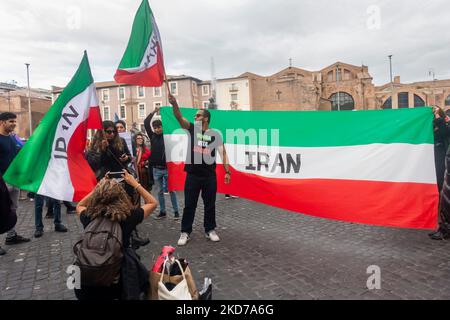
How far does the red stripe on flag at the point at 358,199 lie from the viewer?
3.96 m

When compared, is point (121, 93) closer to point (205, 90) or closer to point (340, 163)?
point (205, 90)

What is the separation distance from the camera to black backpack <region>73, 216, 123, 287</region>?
2.38m

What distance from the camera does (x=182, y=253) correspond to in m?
4.55

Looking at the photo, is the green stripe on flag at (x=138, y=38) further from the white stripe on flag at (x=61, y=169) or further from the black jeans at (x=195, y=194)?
the black jeans at (x=195, y=194)

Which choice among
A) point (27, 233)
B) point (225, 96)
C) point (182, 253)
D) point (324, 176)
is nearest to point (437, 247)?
point (324, 176)

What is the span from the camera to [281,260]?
421cm

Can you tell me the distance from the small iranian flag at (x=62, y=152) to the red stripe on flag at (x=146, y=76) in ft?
1.68

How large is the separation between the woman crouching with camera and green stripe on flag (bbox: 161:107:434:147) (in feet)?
9.13

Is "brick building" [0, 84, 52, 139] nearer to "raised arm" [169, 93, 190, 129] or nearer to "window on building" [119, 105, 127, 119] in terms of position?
"window on building" [119, 105, 127, 119]

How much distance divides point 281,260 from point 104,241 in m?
2.47

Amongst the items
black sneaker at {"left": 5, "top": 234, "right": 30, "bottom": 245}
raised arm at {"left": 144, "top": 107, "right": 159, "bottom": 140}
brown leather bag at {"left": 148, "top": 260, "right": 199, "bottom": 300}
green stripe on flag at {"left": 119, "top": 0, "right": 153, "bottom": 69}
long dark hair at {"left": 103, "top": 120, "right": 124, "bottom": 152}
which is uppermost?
green stripe on flag at {"left": 119, "top": 0, "right": 153, "bottom": 69}

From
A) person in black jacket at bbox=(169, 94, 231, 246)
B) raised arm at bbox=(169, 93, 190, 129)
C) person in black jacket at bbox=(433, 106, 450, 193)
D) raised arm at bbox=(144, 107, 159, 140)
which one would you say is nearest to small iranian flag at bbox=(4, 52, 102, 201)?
raised arm at bbox=(169, 93, 190, 129)
